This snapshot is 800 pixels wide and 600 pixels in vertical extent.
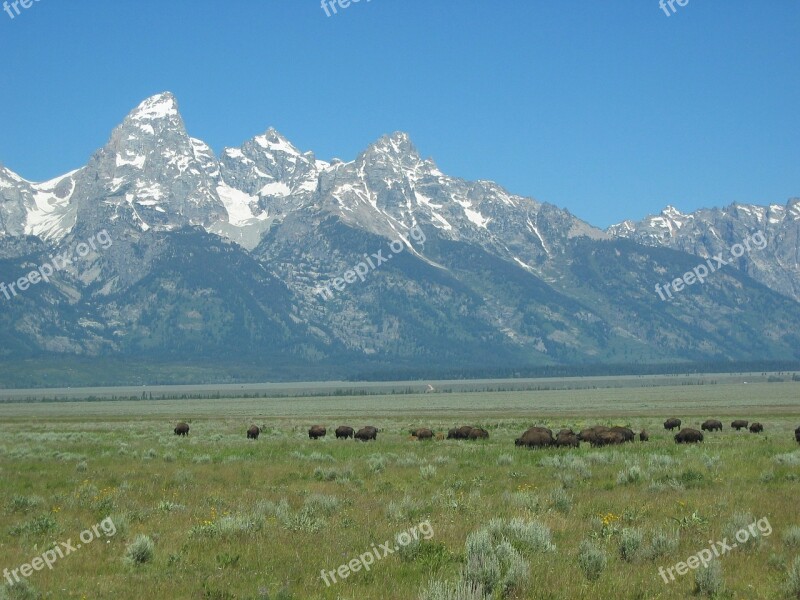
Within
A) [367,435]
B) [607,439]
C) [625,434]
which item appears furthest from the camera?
[367,435]

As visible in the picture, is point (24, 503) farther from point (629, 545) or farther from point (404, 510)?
point (629, 545)

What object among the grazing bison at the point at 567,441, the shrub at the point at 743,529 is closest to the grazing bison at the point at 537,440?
the grazing bison at the point at 567,441

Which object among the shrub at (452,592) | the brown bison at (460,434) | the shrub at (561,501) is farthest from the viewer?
the brown bison at (460,434)

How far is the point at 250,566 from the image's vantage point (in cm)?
1297

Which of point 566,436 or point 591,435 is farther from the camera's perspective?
point 591,435

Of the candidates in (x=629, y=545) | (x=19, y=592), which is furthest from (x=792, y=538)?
(x=19, y=592)

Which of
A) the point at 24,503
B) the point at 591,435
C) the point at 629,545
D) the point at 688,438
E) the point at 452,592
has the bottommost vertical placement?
the point at 688,438

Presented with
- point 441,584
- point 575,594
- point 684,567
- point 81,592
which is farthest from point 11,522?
point 684,567

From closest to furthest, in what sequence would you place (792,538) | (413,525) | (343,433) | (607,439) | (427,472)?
(792,538), (413,525), (427,472), (607,439), (343,433)

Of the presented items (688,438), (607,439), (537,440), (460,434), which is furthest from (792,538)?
(460,434)

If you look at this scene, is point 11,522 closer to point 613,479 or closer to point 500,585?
point 500,585

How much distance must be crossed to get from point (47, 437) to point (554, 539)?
139ft

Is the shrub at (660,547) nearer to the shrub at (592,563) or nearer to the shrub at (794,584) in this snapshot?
the shrub at (592,563)

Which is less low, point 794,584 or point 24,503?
point 794,584
